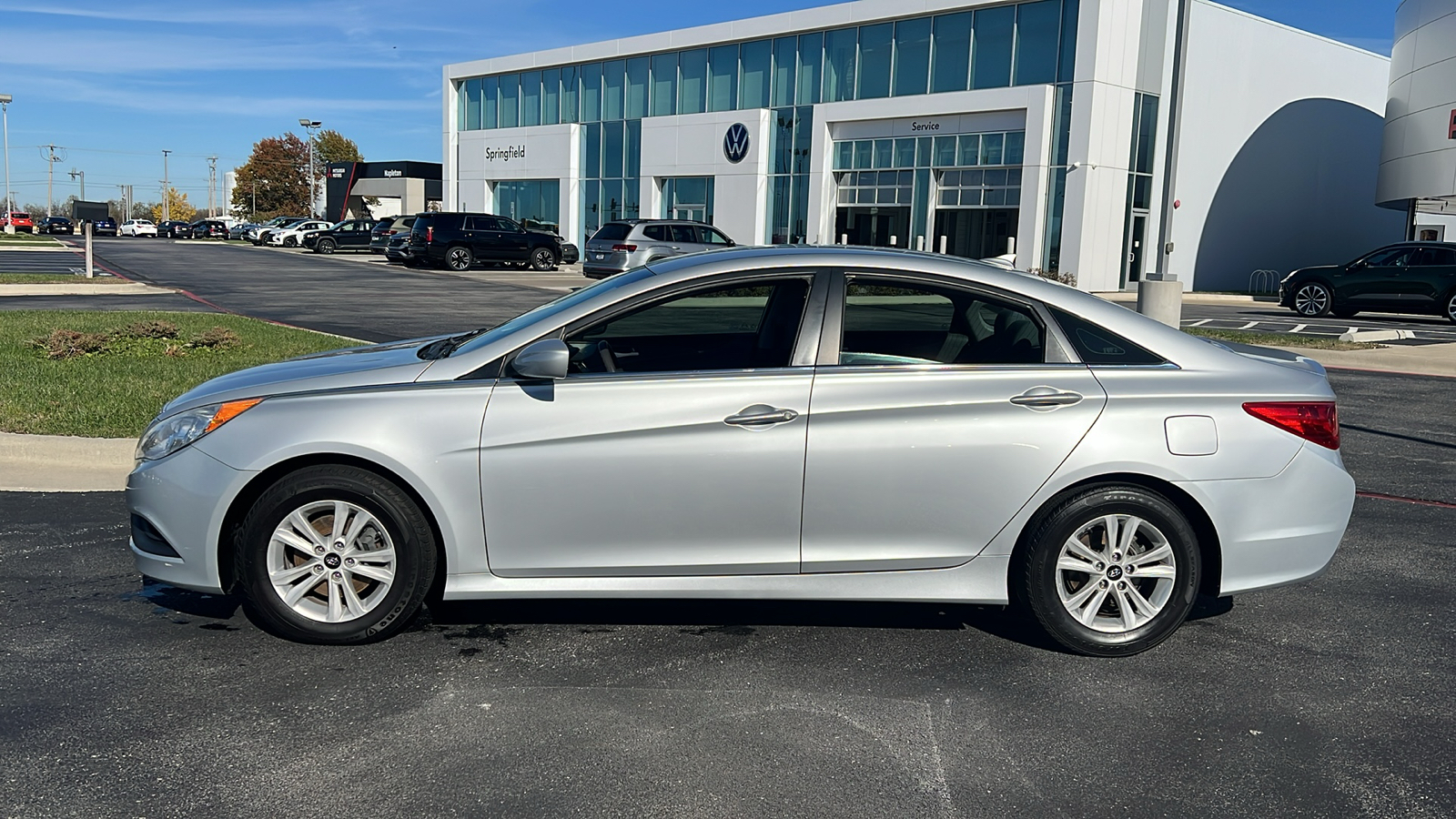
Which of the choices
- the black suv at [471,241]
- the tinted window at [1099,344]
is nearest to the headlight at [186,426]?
the tinted window at [1099,344]

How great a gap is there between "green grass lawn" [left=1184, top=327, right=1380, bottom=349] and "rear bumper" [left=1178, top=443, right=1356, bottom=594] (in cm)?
1329

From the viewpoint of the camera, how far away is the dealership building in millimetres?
36031

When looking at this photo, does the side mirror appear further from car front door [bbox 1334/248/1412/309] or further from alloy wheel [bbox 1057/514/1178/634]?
car front door [bbox 1334/248/1412/309]

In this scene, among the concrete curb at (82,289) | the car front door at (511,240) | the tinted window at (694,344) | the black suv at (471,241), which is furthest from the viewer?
the car front door at (511,240)

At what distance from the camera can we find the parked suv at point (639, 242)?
1249 inches

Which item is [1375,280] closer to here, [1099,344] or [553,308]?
[1099,344]

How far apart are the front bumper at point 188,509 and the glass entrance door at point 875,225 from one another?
36218 millimetres

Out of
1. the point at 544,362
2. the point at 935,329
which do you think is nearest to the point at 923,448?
the point at 935,329

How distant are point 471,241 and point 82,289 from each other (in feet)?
52.2

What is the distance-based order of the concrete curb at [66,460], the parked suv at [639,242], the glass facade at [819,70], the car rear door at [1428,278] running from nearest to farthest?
the concrete curb at [66,460] < the car rear door at [1428,278] < the parked suv at [639,242] < the glass facade at [819,70]

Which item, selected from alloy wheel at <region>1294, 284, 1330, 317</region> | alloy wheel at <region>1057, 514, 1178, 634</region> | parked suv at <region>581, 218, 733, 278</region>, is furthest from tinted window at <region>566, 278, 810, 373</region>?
parked suv at <region>581, 218, 733, 278</region>

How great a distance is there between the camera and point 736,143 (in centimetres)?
4559

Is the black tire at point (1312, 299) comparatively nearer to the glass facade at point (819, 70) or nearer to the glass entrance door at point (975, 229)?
the glass entrance door at point (975, 229)

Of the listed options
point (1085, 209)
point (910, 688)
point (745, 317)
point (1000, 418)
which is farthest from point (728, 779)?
point (1085, 209)
